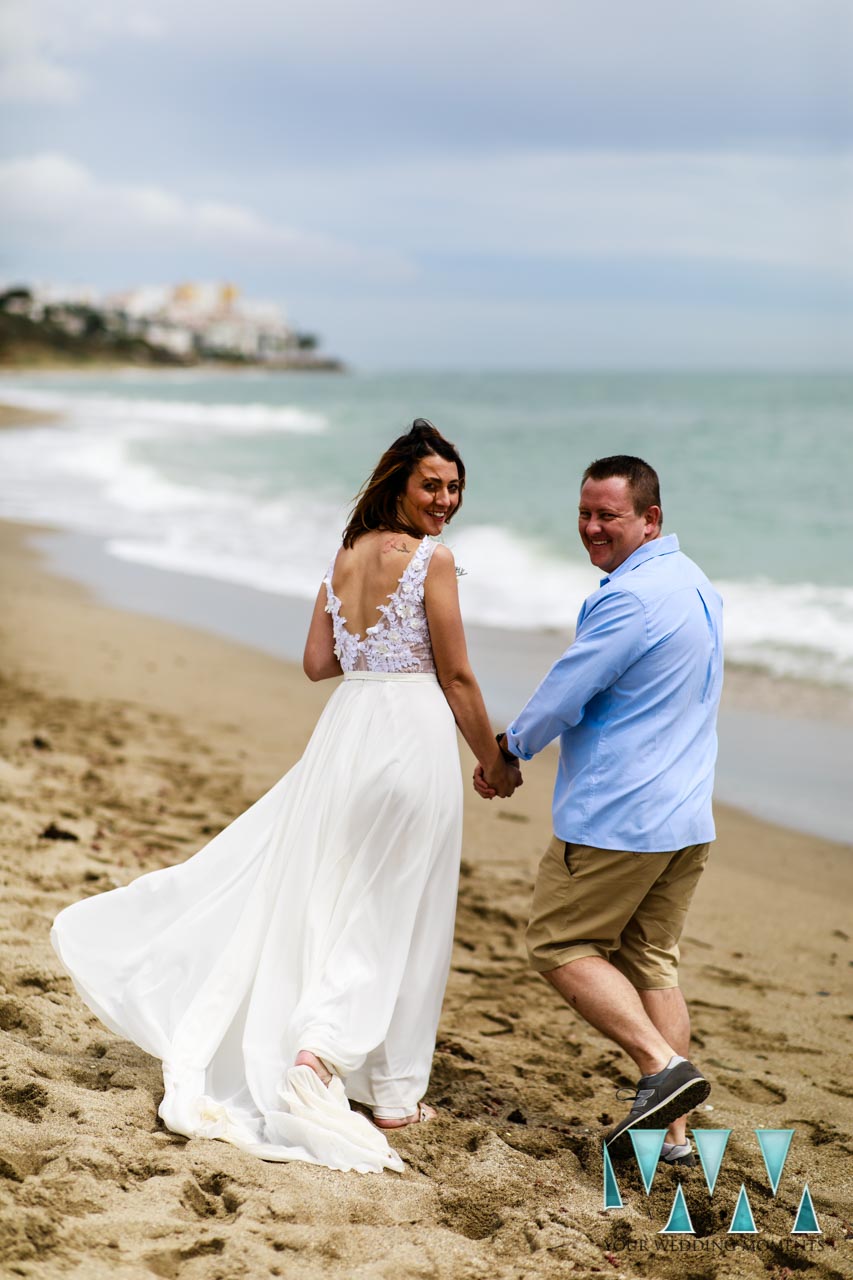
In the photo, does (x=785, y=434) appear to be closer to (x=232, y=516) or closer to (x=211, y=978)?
(x=232, y=516)

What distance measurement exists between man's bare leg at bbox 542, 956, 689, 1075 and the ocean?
1.83 metres

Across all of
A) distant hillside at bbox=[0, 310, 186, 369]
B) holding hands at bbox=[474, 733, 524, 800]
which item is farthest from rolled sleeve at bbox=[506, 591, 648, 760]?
distant hillside at bbox=[0, 310, 186, 369]

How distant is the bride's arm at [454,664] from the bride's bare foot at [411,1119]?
971 millimetres

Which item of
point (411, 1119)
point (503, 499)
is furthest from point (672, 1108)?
point (503, 499)

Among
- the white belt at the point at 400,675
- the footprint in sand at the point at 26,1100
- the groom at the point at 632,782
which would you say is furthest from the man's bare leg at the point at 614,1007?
the footprint in sand at the point at 26,1100

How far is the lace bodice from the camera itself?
3.63 m

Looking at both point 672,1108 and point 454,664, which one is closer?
point 672,1108

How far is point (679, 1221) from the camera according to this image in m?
3.08

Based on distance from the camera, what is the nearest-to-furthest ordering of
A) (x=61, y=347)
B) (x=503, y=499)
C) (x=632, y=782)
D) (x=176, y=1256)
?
1. (x=176, y=1256)
2. (x=632, y=782)
3. (x=503, y=499)
4. (x=61, y=347)

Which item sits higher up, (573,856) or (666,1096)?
(573,856)

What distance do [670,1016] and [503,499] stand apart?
61.0 feet

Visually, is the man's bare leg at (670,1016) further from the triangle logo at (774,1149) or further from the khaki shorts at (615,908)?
the triangle logo at (774,1149)

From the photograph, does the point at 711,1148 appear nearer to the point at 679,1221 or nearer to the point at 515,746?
the point at 679,1221

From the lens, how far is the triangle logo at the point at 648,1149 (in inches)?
125
